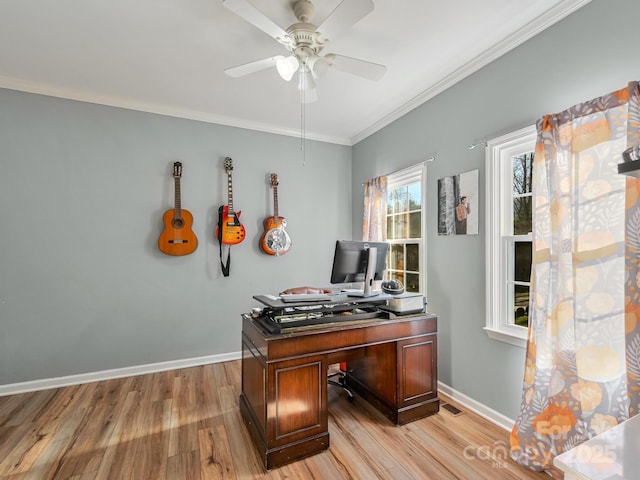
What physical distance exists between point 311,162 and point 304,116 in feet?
2.18

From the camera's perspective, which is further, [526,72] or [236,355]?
[236,355]

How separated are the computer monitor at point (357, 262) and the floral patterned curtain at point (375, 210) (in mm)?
1157

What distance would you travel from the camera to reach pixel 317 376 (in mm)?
1963

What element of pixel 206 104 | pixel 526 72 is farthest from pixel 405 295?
pixel 206 104

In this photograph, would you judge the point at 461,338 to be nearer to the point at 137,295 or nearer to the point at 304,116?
the point at 304,116

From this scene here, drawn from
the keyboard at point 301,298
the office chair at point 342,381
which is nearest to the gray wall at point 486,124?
the office chair at point 342,381

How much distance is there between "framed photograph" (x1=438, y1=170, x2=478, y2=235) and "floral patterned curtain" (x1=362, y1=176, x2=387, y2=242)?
831 mm

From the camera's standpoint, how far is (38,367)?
2857 millimetres

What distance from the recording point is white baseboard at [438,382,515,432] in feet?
7.11

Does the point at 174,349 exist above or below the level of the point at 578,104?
below

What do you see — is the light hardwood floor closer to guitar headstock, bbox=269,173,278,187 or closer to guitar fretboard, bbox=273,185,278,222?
guitar fretboard, bbox=273,185,278,222

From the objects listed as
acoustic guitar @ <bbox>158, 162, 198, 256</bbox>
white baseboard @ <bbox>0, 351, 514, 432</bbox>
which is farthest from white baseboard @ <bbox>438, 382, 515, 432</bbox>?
acoustic guitar @ <bbox>158, 162, 198, 256</bbox>

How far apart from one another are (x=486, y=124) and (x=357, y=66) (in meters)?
1.09

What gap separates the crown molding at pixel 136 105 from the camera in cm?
280
